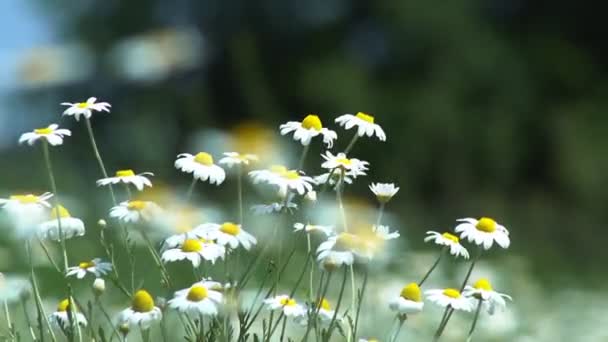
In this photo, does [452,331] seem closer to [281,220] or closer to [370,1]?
[281,220]

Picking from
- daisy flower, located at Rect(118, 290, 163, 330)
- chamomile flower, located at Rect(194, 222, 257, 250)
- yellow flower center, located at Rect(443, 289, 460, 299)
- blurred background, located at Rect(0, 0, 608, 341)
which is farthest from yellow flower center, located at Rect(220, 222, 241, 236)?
blurred background, located at Rect(0, 0, 608, 341)

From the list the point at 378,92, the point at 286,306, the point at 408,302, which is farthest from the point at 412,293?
the point at 378,92

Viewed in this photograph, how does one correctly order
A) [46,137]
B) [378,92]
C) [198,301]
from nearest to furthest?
[198,301]
[46,137]
[378,92]

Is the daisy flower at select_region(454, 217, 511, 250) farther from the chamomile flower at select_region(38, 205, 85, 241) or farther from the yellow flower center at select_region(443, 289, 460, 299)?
the chamomile flower at select_region(38, 205, 85, 241)

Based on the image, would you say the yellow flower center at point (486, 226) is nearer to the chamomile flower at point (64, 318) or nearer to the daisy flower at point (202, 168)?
the daisy flower at point (202, 168)

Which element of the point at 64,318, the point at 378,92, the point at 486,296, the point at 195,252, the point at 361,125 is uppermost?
the point at 378,92

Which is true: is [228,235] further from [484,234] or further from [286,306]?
[484,234]
